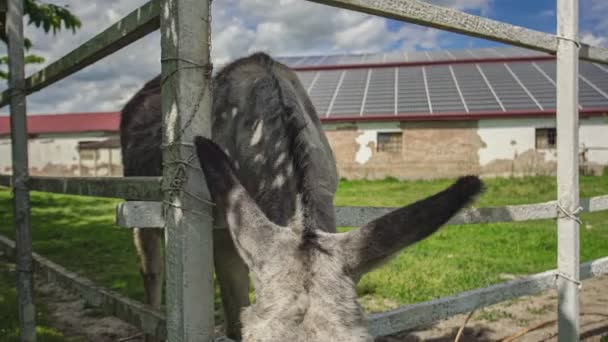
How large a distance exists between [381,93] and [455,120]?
11.0ft

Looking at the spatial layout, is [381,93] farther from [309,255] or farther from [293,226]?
[309,255]

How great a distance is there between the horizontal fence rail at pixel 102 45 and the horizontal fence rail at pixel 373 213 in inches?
26.8

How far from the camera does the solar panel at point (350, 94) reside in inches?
736

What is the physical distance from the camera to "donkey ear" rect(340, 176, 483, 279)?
166 centimetres

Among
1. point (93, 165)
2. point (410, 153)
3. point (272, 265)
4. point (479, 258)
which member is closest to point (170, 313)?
point (272, 265)

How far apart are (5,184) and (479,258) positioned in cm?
544

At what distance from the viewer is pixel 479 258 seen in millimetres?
6629

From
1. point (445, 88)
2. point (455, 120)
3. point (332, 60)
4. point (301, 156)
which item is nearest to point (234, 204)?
point (301, 156)

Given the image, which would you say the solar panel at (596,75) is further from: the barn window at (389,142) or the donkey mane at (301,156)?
the donkey mane at (301,156)

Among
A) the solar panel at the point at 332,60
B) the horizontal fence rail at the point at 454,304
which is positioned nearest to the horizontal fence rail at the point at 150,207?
the horizontal fence rail at the point at 454,304

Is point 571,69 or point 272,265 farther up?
point 571,69

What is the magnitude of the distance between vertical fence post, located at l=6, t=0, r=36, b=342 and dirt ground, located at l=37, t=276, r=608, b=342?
2.53 ft

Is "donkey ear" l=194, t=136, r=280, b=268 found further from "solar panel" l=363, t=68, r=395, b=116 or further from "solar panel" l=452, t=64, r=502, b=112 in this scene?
"solar panel" l=452, t=64, r=502, b=112

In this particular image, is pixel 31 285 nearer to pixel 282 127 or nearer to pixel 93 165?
pixel 282 127
